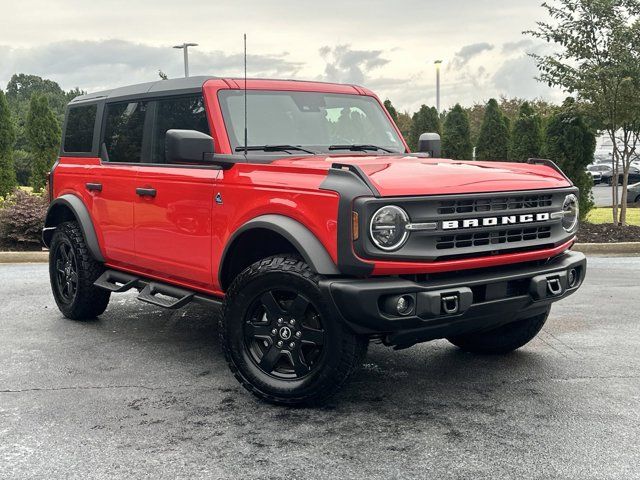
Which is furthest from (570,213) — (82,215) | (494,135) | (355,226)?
(494,135)

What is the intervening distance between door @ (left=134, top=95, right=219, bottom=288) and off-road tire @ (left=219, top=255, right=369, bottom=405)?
59 centimetres

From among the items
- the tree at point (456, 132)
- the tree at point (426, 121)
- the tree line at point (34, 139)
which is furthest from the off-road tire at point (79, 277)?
the tree at point (426, 121)

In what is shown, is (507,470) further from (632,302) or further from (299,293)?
(632,302)

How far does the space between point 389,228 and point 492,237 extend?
0.72 meters

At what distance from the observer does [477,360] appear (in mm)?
5609

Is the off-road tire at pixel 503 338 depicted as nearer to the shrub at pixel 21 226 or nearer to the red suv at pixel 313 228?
the red suv at pixel 313 228

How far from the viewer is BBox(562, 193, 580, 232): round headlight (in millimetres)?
4910

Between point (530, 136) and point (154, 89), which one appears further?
point (530, 136)

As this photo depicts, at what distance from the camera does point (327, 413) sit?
175 inches

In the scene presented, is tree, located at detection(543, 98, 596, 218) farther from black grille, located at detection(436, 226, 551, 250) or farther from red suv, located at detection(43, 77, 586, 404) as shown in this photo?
black grille, located at detection(436, 226, 551, 250)

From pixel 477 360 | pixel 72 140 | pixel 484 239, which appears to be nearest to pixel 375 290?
pixel 484 239

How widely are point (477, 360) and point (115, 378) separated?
8.48ft

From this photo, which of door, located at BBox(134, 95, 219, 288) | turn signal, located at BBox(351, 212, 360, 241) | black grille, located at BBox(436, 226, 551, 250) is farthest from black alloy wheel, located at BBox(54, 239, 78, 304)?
black grille, located at BBox(436, 226, 551, 250)

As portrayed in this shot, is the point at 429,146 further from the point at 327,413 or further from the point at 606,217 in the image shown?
the point at 606,217
